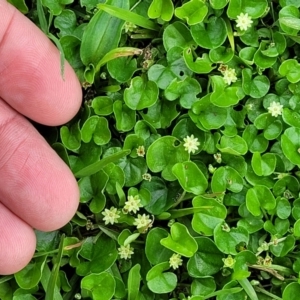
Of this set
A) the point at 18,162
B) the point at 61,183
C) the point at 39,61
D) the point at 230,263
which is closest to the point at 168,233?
the point at 230,263

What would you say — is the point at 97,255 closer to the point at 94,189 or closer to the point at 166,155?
the point at 94,189

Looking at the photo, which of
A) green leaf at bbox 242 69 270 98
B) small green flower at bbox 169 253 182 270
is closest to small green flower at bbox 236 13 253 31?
green leaf at bbox 242 69 270 98

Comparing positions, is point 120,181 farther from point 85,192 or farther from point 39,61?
point 39,61

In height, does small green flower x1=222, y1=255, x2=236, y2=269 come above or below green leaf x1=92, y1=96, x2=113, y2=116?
below

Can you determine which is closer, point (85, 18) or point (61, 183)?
point (61, 183)

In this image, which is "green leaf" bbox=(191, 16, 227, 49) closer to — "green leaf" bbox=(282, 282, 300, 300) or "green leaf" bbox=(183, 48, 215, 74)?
"green leaf" bbox=(183, 48, 215, 74)

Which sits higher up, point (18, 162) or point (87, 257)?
point (18, 162)
